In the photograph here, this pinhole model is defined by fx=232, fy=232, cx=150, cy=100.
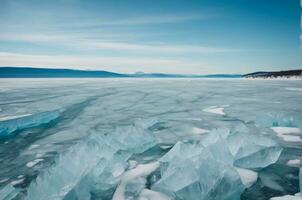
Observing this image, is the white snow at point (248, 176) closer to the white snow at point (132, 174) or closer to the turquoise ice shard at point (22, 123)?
the white snow at point (132, 174)

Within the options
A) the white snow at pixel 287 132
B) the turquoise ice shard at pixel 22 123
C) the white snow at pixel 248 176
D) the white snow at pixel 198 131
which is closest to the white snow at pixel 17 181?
the turquoise ice shard at pixel 22 123

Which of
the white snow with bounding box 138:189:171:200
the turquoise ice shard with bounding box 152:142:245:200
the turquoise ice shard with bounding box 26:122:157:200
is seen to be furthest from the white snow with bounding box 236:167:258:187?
the turquoise ice shard with bounding box 26:122:157:200

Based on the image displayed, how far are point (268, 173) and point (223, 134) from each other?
799 millimetres

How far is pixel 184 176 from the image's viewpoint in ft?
6.11

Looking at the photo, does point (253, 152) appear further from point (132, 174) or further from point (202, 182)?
point (132, 174)

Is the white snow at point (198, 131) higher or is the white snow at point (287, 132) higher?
the white snow at point (287, 132)

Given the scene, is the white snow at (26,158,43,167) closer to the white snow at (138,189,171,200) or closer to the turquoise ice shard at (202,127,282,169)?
the white snow at (138,189,171,200)

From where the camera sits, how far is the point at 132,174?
2242 millimetres

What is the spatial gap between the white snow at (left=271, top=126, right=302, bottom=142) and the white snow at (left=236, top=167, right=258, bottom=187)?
1.31 metres

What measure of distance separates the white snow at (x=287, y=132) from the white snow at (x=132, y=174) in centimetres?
201

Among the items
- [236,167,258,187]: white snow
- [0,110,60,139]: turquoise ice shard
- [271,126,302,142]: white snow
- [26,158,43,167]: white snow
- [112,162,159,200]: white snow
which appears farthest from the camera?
[0,110,60,139]: turquoise ice shard

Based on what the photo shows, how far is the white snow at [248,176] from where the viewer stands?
204cm

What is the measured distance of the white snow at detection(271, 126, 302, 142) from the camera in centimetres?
320

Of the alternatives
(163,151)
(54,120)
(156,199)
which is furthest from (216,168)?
(54,120)
